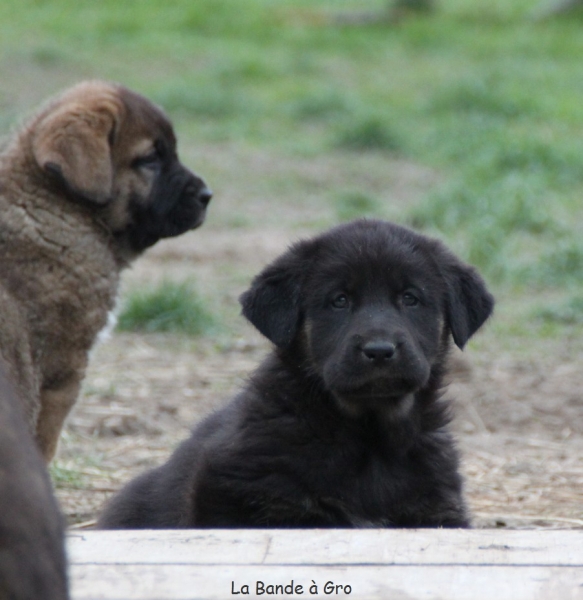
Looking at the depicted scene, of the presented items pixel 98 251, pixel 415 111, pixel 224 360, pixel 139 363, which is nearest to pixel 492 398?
pixel 224 360

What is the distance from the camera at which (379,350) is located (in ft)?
10.9

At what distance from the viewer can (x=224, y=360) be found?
6496mm

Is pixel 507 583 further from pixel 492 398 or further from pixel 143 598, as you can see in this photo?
pixel 492 398

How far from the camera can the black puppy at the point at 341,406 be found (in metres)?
3.39

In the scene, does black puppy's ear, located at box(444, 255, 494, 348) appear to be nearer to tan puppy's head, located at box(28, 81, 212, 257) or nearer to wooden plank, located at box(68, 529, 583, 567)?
wooden plank, located at box(68, 529, 583, 567)

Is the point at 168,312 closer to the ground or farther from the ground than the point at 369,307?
closer to the ground

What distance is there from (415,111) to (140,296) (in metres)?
7.59

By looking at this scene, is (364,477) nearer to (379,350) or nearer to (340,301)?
(379,350)

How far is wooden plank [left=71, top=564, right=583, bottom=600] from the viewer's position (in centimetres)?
242

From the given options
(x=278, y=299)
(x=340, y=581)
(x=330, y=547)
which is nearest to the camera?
(x=340, y=581)

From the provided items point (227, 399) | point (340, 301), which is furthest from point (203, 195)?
point (340, 301)

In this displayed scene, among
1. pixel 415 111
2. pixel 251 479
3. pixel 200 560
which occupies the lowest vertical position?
pixel 415 111

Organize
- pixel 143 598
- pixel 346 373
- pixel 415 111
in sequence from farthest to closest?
pixel 415 111
pixel 346 373
pixel 143 598

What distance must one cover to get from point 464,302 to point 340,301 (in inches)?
17.7
